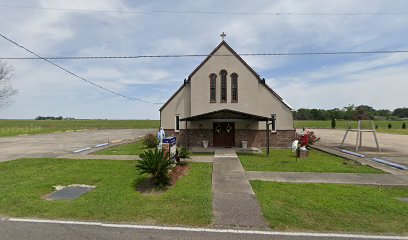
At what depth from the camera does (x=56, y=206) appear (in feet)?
24.3

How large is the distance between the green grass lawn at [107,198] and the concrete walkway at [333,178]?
8.42 ft

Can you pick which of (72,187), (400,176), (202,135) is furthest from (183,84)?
(400,176)

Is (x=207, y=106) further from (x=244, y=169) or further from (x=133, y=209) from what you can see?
(x=133, y=209)

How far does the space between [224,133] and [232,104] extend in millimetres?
2588

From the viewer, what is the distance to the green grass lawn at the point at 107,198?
673 centimetres

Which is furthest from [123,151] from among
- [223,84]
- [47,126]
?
[47,126]

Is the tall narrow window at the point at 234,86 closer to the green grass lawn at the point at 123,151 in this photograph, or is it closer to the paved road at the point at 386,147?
the green grass lawn at the point at 123,151

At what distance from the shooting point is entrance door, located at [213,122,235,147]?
2245 cm

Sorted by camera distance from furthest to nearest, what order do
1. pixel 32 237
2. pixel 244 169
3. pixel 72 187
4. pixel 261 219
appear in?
pixel 244 169 → pixel 72 187 → pixel 261 219 → pixel 32 237

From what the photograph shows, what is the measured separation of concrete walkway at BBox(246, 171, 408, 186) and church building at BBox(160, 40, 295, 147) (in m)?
10.5

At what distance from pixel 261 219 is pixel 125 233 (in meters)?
3.22

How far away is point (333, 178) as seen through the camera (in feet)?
35.9

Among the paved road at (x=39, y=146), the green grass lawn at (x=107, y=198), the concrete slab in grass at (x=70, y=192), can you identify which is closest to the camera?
the green grass lawn at (x=107, y=198)

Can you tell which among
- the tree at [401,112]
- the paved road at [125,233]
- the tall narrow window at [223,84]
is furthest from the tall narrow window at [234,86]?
the tree at [401,112]
